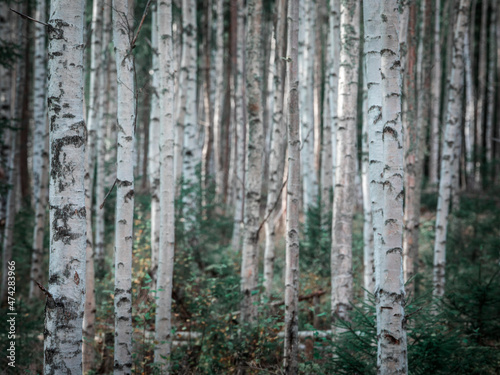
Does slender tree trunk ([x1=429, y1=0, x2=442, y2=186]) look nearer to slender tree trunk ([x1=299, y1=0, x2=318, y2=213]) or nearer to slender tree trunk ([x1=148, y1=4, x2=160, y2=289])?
slender tree trunk ([x1=299, y1=0, x2=318, y2=213])

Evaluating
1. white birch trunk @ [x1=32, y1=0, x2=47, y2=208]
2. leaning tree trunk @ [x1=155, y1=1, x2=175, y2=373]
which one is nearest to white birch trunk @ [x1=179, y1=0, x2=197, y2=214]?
white birch trunk @ [x1=32, y1=0, x2=47, y2=208]

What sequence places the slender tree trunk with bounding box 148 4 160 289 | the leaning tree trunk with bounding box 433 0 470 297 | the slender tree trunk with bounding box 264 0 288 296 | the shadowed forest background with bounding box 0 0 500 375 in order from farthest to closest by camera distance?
1. the leaning tree trunk with bounding box 433 0 470 297
2. the slender tree trunk with bounding box 264 0 288 296
3. the slender tree trunk with bounding box 148 4 160 289
4. the shadowed forest background with bounding box 0 0 500 375

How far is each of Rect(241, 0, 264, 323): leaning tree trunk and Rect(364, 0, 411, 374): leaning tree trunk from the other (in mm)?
2261

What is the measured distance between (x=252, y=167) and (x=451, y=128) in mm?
4024

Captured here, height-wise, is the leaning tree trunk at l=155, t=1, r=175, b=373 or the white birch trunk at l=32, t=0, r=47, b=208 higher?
the white birch trunk at l=32, t=0, r=47, b=208

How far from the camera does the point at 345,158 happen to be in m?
5.88

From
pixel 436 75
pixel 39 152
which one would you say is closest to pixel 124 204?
pixel 39 152

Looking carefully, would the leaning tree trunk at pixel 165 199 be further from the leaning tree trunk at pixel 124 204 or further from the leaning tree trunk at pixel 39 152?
the leaning tree trunk at pixel 39 152

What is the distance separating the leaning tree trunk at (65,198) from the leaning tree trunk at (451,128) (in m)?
6.15

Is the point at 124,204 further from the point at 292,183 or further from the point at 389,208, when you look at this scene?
the point at 389,208

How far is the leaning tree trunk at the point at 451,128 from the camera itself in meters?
7.15

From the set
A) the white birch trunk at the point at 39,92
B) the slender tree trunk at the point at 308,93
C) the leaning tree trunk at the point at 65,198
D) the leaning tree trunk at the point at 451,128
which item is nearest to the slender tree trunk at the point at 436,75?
the leaning tree trunk at the point at 451,128

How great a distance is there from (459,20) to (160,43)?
211 inches

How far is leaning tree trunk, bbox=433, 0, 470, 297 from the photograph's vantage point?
715 centimetres
